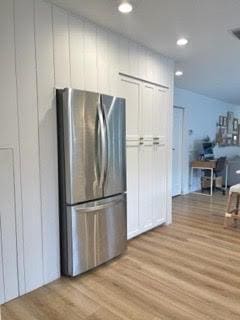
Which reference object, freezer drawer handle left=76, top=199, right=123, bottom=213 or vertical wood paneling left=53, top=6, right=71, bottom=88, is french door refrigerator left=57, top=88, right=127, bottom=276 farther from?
vertical wood paneling left=53, top=6, right=71, bottom=88

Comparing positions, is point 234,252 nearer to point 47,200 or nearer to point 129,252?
point 129,252

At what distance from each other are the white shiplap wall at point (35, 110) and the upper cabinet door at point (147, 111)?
0.94 meters

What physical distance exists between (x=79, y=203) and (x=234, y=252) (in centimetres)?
193

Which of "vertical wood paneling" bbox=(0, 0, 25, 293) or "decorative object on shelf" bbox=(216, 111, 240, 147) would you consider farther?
"decorative object on shelf" bbox=(216, 111, 240, 147)

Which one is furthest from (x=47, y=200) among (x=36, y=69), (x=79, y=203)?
(x=36, y=69)

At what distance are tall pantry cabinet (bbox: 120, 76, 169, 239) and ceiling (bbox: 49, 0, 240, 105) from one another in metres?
0.53

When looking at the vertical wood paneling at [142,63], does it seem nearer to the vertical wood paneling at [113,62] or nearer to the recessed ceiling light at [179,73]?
the vertical wood paneling at [113,62]

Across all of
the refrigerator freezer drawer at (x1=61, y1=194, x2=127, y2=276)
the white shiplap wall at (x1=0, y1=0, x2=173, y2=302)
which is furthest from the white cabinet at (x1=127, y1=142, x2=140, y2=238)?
the white shiplap wall at (x1=0, y1=0, x2=173, y2=302)

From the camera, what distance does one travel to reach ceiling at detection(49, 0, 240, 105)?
2250 millimetres

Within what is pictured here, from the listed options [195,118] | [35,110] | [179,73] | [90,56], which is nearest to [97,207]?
[35,110]

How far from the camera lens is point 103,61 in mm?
2770

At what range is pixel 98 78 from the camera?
2727 mm

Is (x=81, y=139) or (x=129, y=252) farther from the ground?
(x=81, y=139)

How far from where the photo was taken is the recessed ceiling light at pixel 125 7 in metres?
2.21
